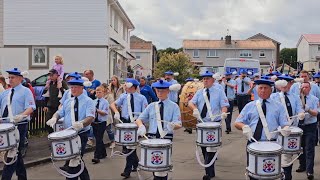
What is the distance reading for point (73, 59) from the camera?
25750 millimetres

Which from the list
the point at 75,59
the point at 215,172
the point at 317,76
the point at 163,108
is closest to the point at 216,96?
the point at 215,172

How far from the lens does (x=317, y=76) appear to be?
10977 mm

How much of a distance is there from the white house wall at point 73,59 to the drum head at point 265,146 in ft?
64.9

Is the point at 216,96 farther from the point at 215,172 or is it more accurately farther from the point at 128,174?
the point at 128,174

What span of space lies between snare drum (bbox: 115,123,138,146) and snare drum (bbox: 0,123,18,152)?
202 centimetres

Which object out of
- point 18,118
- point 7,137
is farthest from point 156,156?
point 18,118

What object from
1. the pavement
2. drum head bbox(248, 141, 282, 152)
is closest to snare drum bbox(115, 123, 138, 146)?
the pavement

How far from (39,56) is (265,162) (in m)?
22.2

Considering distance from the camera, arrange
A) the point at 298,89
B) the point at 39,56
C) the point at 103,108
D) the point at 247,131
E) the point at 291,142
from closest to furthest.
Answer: the point at 247,131, the point at 291,142, the point at 298,89, the point at 103,108, the point at 39,56

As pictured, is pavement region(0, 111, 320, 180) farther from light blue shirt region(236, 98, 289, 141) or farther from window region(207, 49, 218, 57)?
window region(207, 49, 218, 57)

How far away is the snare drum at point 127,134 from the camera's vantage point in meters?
8.52

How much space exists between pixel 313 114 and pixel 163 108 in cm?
304

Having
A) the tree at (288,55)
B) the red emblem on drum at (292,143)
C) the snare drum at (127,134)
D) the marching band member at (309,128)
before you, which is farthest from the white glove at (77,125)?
the tree at (288,55)

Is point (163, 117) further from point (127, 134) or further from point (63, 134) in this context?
point (63, 134)
